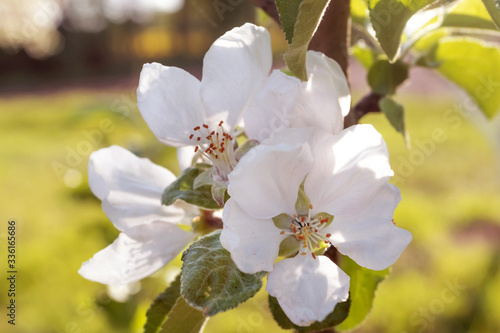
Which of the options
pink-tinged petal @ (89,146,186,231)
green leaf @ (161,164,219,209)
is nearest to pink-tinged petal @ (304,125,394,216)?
green leaf @ (161,164,219,209)

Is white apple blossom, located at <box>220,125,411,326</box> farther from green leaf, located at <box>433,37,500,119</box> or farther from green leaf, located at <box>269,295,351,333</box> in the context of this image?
green leaf, located at <box>433,37,500,119</box>

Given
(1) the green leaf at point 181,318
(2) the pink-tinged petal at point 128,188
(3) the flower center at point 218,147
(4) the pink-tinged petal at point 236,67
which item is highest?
(4) the pink-tinged petal at point 236,67

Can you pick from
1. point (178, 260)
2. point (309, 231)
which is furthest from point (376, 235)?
point (178, 260)

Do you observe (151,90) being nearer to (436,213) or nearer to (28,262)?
(28,262)

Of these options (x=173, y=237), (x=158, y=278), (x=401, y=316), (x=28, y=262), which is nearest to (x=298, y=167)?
(x=173, y=237)

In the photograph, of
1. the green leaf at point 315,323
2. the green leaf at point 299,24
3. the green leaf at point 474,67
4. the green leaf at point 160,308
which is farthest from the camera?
the green leaf at point 474,67

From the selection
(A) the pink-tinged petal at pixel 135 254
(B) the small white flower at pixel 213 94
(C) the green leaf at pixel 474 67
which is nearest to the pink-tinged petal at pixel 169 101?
(B) the small white flower at pixel 213 94

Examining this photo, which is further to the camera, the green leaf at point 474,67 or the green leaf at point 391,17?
the green leaf at point 474,67

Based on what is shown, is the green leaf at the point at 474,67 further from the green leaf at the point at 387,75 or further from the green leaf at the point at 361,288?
the green leaf at the point at 361,288
